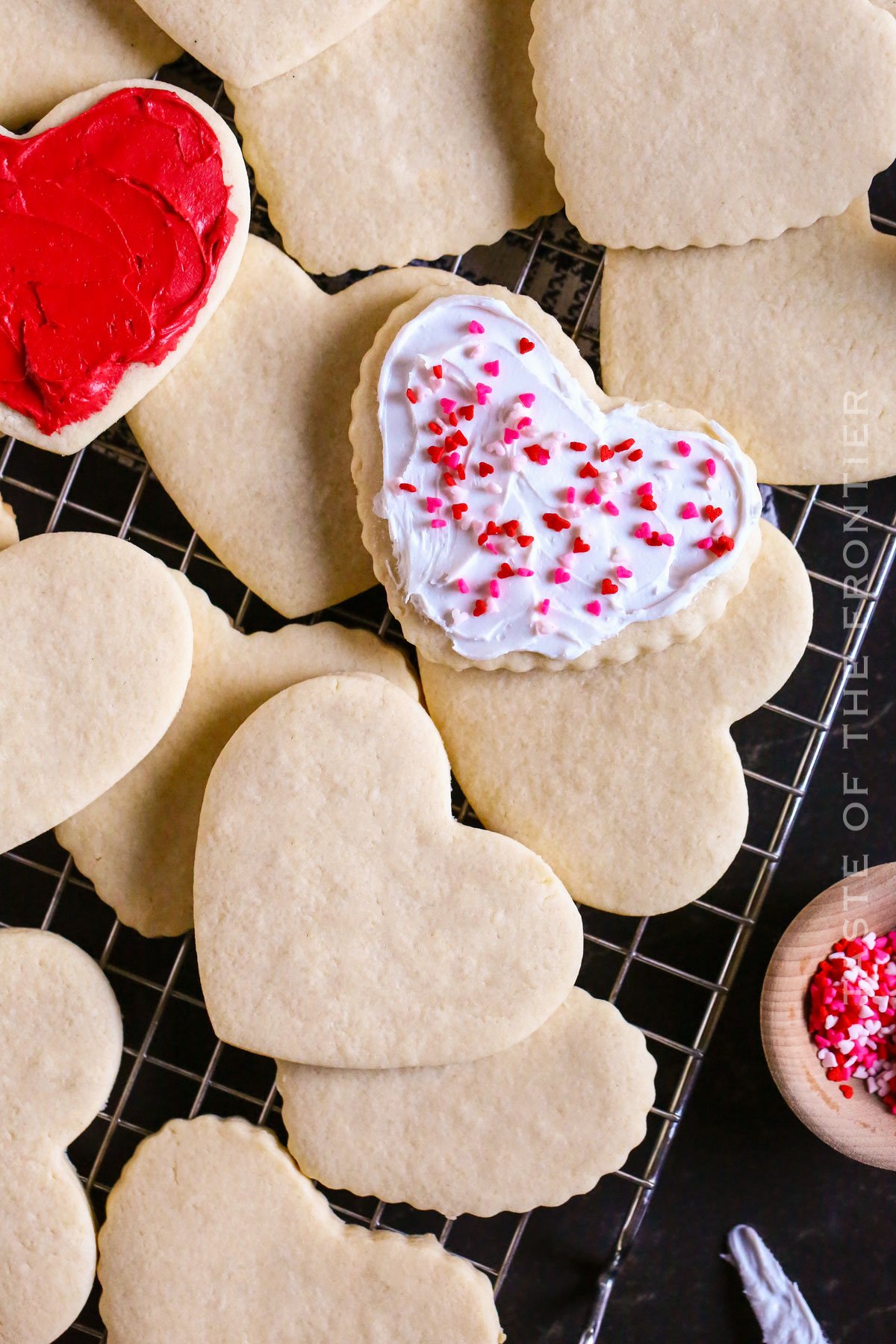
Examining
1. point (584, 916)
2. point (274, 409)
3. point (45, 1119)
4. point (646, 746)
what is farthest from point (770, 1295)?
point (274, 409)

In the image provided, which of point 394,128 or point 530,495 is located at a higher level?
point 394,128

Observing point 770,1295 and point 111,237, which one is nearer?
point 111,237

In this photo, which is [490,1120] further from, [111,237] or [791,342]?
[111,237]

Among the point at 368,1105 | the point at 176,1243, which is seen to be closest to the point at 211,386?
the point at 368,1105

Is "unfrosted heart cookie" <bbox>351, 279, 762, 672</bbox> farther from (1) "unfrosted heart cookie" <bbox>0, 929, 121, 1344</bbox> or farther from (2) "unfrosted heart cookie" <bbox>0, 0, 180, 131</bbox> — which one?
(1) "unfrosted heart cookie" <bbox>0, 929, 121, 1344</bbox>

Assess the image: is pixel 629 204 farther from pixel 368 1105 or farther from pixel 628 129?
pixel 368 1105

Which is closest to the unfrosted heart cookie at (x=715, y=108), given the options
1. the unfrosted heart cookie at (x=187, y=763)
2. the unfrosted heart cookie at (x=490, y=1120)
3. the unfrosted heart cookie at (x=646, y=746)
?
the unfrosted heart cookie at (x=646, y=746)
